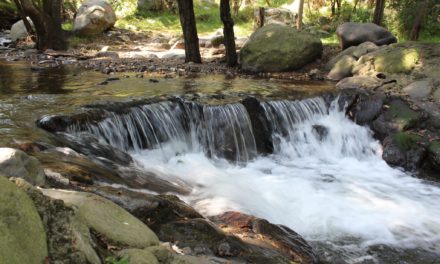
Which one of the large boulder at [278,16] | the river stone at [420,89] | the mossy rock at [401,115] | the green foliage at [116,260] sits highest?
the large boulder at [278,16]

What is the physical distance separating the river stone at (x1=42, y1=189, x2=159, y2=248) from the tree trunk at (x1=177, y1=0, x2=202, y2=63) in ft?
38.5

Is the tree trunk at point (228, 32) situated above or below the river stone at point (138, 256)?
above

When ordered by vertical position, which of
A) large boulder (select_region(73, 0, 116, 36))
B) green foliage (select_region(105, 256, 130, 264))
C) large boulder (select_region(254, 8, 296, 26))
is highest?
large boulder (select_region(73, 0, 116, 36))

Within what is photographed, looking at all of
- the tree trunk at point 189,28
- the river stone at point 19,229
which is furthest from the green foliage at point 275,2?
the river stone at point 19,229

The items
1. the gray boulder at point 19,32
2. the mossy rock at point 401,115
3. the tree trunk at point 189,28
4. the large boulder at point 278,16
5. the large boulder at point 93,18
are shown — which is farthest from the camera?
the large boulder at point 278,16

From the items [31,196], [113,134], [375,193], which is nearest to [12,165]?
[31,196]

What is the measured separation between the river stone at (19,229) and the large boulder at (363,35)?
45.7ft

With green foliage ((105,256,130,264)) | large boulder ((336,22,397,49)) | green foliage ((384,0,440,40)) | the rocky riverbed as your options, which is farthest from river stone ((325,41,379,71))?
green foliage ((105,256,130,264))

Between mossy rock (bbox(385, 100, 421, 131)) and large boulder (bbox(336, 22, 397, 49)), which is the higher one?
large boulder (bbox(336, 22, 397, 49))

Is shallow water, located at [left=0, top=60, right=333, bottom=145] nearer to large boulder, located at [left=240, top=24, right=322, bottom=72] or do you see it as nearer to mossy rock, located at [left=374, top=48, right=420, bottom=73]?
large boulder, located at [left=240, top=24, right=322, bottom=72]

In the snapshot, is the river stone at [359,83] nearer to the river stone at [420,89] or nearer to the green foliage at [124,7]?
the river stone at [420,89]

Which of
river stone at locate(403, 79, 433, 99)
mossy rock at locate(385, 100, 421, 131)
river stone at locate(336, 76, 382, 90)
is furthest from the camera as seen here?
river stone at locate(336, 76, 382, 90)

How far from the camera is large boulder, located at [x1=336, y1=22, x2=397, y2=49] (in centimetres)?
1480

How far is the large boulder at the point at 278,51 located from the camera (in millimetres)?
14109
